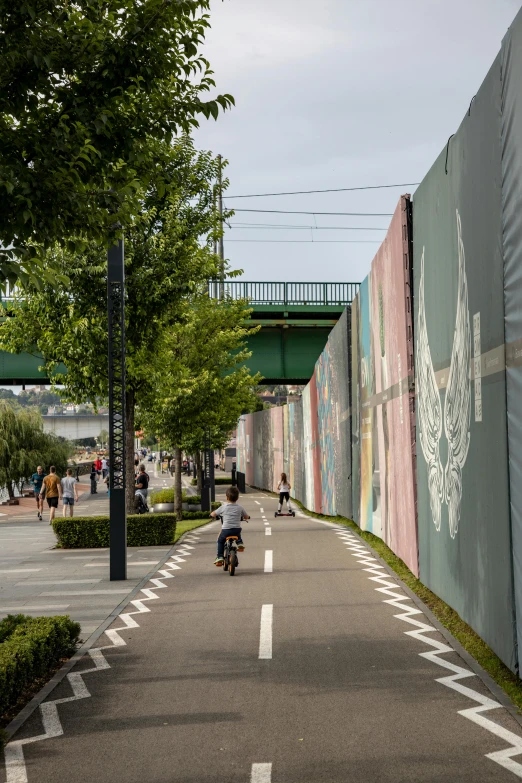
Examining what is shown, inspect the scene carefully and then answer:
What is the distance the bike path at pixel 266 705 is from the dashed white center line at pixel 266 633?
0.03 metres

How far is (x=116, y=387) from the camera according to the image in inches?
621

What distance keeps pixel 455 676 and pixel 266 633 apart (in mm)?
2685

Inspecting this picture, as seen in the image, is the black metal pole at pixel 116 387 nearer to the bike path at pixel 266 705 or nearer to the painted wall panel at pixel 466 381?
the bike path at pixel 266 705

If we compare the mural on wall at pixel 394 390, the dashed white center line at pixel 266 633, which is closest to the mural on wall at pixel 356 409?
the mural on wall at pixel 394 390

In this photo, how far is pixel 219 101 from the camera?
376 inches

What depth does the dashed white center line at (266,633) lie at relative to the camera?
9109 mm

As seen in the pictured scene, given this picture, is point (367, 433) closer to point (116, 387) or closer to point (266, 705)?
point (116, 387)

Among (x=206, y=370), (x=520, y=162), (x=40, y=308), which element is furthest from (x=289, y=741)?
(x=206, y=370)

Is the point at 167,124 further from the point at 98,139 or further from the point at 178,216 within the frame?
the point at 178,216

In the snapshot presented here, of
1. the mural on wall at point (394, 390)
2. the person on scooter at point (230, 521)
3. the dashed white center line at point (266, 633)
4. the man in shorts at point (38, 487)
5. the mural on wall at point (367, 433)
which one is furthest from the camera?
the man in shorts at point (38, 487)

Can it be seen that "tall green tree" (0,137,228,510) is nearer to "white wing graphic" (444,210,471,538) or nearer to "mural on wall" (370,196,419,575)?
"mural on wall" (370,196,419,575)

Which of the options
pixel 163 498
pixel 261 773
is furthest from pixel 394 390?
pixel 163 498

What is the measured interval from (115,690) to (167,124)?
5745 mm

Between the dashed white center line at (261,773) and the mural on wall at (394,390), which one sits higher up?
the mural on wall at (394,390)
